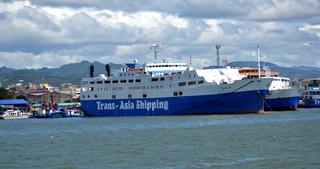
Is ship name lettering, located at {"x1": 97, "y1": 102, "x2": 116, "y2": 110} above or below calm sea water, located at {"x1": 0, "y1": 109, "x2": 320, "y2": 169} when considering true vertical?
above

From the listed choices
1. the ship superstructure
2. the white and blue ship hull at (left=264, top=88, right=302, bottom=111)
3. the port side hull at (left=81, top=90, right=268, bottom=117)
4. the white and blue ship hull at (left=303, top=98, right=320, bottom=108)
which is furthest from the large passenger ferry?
the ship superstructure

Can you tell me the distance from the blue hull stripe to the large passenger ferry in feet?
34.1

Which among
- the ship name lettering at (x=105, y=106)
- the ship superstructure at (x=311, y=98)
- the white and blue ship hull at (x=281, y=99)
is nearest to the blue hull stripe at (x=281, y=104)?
the white and blue ship hull at (x=281, y=99)

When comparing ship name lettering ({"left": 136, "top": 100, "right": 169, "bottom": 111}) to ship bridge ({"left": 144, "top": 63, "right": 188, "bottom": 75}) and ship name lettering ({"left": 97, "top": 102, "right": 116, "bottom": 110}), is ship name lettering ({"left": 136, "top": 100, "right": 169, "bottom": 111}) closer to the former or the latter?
ship bridge ({"left": 144, "top": 63, "right": 188, "bottom": 75})

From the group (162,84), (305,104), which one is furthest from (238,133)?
(305,104)

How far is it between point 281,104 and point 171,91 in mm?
16942

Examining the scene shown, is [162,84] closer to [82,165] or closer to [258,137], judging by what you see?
[258,137]

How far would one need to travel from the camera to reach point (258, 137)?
148 feet

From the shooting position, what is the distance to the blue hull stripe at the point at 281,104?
3671 inches

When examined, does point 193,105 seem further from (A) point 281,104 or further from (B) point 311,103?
(B) point 311,103

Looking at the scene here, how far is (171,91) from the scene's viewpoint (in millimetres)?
84312

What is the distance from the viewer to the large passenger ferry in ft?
262

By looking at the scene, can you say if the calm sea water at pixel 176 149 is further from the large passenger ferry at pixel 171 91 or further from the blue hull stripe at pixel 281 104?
the blue hull stripe at pixel 281 104

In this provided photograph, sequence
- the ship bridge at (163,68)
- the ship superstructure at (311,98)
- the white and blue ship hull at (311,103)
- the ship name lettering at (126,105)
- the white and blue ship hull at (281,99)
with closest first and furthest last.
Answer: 1. the ship bridge at (163,68)
2. the ship name lettering at (126,105)
3. the white and blue ship hull at (281,99)
4. the white and blue ship hull at (311,103)
5. the ship superstructure at (311,98)
